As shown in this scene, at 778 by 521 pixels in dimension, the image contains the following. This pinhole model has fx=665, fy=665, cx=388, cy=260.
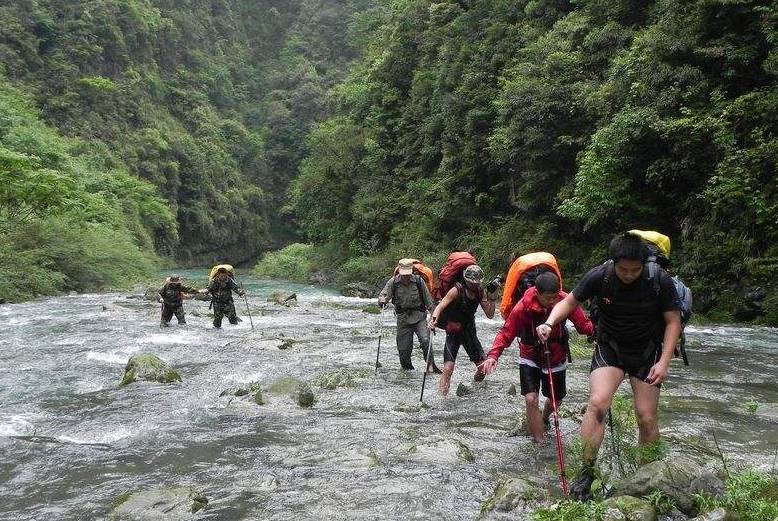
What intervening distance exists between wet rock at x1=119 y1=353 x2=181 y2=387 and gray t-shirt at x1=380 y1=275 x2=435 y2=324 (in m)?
3.22

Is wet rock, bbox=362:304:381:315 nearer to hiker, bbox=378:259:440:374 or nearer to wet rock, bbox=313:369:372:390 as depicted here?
wet rock, bbox=313:369:372:390

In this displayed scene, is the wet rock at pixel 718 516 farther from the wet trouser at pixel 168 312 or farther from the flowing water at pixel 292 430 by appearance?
the wet trouser at pixel 168 312

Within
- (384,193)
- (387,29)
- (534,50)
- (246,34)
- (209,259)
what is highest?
(246,34)

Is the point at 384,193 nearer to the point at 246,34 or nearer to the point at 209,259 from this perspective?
the point at 209,259

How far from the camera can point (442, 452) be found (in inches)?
229

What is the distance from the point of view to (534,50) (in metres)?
24.4

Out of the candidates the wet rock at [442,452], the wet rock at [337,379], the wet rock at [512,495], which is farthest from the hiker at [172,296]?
the wet rock at [512,495]

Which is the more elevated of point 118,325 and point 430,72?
point 430,72

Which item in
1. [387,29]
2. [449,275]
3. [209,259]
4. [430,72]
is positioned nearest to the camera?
[449,275]

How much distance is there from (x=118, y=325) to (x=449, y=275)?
10.8 m

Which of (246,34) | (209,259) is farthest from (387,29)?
(246,34)

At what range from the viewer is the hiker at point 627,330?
4516 mm

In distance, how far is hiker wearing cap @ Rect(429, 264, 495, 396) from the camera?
26.3 feet

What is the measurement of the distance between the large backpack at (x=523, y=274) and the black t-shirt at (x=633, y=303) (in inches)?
58.0
